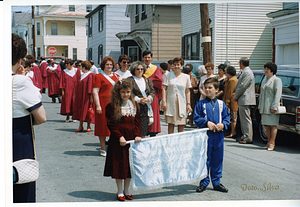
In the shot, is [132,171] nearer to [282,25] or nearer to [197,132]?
[197,132]

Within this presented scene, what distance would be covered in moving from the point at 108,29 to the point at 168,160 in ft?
82.0

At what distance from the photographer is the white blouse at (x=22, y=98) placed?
125 inches

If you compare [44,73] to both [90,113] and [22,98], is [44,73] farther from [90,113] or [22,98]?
[22,98]

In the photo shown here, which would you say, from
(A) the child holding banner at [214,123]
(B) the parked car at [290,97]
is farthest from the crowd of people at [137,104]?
(B) the parked car at [290,97]

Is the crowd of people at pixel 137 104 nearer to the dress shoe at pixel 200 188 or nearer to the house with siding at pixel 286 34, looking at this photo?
the dress shoe at pixel 200 188

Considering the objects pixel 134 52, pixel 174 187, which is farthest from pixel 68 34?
pixel 174 187

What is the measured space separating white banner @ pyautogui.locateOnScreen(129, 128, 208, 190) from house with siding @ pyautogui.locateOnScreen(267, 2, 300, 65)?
438 inches

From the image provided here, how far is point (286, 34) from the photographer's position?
15195 millimetres

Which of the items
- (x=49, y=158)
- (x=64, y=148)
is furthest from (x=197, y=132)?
(x=64, y=148)

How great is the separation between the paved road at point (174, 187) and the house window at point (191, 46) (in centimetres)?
1097

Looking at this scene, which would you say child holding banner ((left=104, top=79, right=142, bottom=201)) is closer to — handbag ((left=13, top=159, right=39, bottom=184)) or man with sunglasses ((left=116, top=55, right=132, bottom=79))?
handbag ((left=13, top=159, right=39, bottom=184))

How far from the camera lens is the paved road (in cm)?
483
